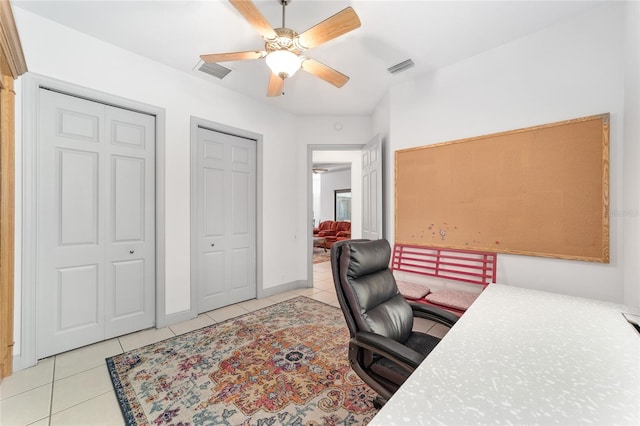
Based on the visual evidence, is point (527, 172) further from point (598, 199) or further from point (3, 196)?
point (3, 196)

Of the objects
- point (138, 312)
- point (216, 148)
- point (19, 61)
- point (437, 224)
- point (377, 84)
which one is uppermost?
point (377, 84)

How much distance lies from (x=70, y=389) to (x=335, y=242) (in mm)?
2227

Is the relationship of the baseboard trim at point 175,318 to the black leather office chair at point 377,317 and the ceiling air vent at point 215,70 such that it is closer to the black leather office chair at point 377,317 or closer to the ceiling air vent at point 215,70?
the black leather office chair at point 377,317

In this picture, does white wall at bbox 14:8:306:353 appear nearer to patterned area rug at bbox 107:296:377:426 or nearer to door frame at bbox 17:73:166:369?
door frame at bbox 17:73:166:369

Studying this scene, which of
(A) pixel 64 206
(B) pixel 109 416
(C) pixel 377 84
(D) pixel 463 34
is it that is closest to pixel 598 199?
(D) pixel 463 34

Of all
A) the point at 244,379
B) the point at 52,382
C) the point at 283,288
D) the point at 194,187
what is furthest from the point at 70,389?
the point at 283,288

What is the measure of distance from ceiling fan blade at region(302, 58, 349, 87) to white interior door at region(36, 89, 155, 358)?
1.83 m

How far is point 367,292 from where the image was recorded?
5.07 ft

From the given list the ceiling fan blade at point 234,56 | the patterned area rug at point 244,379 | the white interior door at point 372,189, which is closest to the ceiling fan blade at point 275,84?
the ceiling fan blade at point 234,56

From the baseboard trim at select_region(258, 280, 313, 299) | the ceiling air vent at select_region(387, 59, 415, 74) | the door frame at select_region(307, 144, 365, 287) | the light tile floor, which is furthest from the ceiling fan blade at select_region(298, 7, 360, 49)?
the baseboard trim at select_region(258, 280, 313, 299)

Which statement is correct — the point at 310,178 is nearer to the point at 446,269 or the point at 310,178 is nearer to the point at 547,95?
the point at 446,269

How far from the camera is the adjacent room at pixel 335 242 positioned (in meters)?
1.44

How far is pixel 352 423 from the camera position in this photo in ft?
4.98

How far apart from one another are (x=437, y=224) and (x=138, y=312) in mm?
3378
